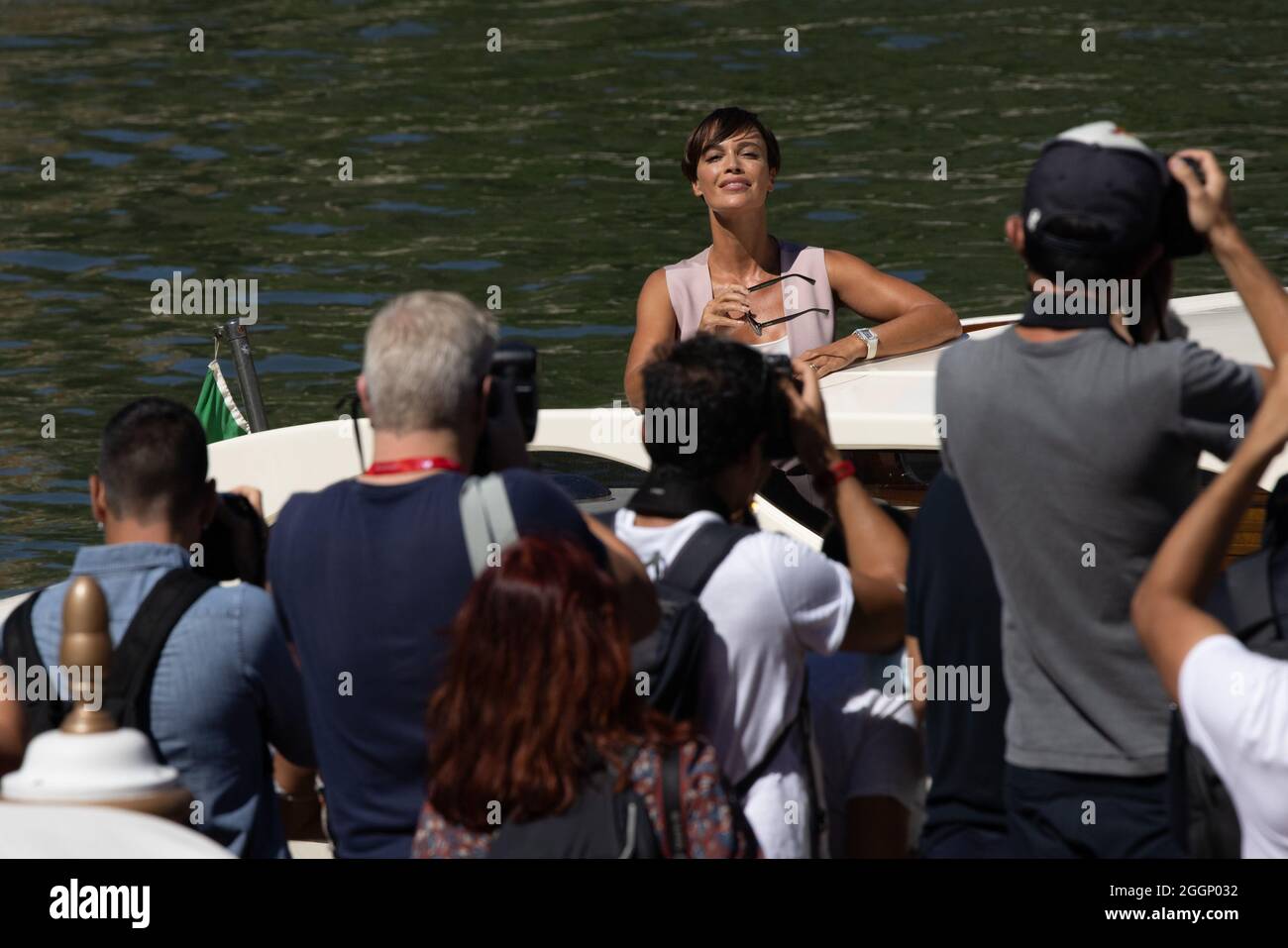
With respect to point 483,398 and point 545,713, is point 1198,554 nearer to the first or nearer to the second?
point 545,713

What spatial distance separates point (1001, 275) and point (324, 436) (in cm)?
794

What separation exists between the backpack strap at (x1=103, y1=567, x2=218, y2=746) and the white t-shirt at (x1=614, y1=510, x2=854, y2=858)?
2.42 feet

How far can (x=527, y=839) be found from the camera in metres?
2.77

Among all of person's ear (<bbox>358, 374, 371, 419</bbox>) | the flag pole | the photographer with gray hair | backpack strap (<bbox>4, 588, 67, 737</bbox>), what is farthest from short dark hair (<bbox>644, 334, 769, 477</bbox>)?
the flag pole

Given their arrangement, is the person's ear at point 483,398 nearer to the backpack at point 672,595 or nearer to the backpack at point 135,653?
the backpack at point 672,595

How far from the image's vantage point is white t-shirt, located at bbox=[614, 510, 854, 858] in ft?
10.4

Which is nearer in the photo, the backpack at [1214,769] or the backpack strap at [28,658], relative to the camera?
the backpack at [1214,769]

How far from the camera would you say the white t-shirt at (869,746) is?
3.56 m

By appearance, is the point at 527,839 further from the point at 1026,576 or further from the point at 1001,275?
the point at 1001,275

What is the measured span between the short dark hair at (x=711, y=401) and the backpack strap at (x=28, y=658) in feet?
3.46

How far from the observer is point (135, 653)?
3.17 metres

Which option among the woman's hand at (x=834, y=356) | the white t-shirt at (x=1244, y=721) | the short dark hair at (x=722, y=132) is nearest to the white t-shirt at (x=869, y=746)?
the white t-shirt at (x=1244, y=721)

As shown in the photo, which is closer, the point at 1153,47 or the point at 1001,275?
the point at 1001,275

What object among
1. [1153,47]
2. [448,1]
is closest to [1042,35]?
[1153,47]
